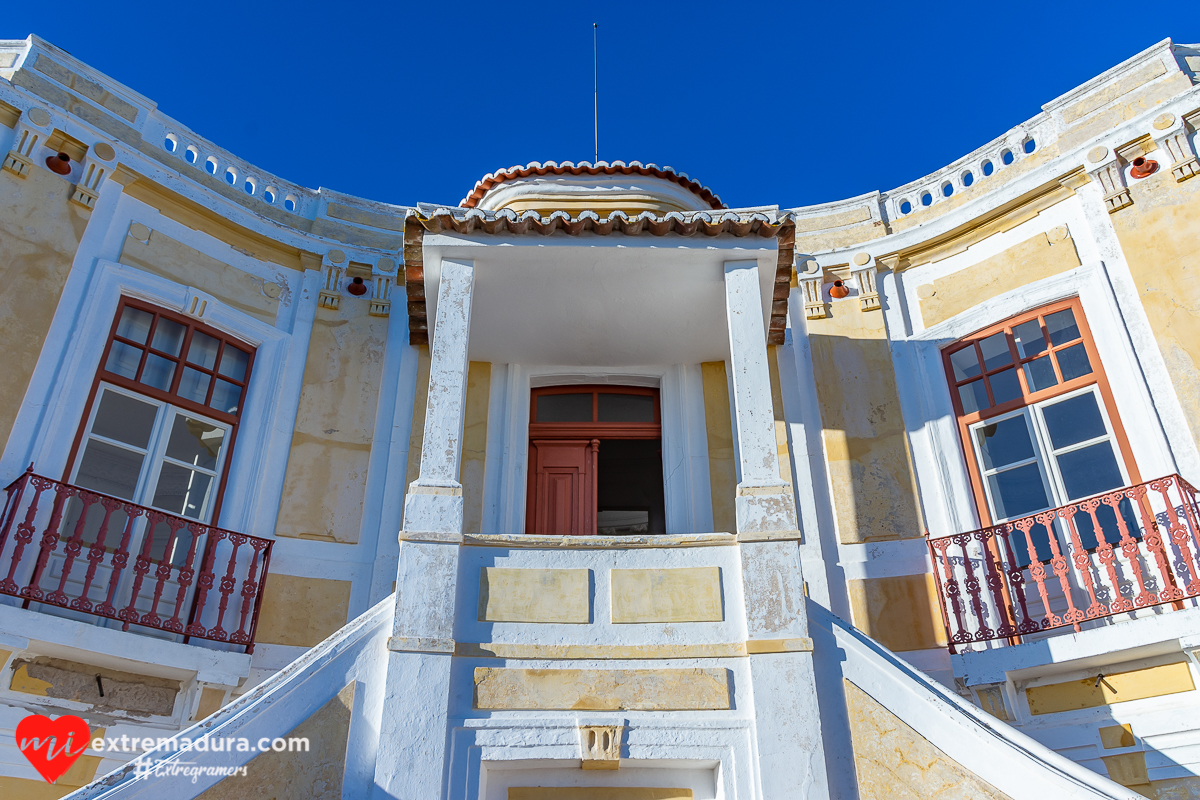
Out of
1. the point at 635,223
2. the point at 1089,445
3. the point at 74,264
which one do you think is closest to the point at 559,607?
the point at 635,223

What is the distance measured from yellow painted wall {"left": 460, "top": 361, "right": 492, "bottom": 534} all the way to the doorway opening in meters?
0.41

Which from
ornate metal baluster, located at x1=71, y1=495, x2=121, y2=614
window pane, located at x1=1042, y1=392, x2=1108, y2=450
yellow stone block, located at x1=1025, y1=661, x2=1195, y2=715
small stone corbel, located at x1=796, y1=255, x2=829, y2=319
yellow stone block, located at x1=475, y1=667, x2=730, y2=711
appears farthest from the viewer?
small stone corbel, located at x1=796, y1=255, x2=829, y2=319

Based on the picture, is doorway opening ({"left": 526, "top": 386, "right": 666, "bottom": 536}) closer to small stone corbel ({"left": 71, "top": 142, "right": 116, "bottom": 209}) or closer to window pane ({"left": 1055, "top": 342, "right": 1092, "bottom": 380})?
window pane ({"left": 1055, "top": 342, "right": 1092, "bottom": 380})

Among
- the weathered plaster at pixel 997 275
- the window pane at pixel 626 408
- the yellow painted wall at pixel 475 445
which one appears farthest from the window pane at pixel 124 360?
the weathered plaster at pixel 997 275

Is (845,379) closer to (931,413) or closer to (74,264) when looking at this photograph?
(931,413)

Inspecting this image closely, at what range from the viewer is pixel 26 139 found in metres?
6.99

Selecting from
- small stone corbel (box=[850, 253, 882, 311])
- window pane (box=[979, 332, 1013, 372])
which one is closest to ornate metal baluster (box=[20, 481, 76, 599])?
small stone corbel (box=[850, 253, 882, 311])

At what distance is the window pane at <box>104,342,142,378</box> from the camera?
7.02m

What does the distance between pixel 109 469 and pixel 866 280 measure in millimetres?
6591

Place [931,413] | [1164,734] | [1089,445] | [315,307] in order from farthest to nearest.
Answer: [315,307] → [931,413] → [1089,445] → [1164,734]

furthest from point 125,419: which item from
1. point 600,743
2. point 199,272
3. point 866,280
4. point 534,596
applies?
point 866,280

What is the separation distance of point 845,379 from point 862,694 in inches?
130

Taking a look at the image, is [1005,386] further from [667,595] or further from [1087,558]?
[667,595]

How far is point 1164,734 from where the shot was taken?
5598mm
